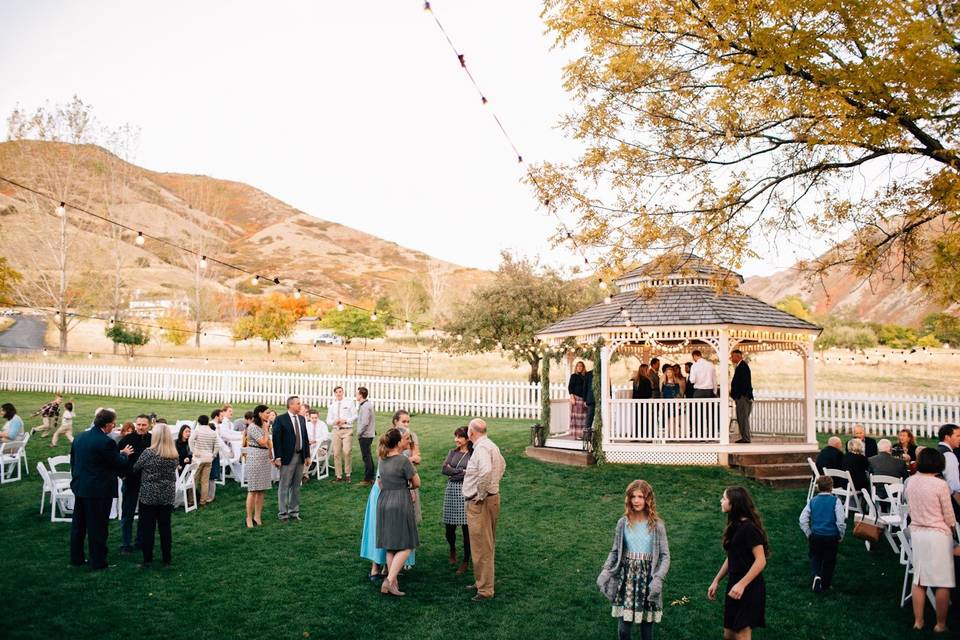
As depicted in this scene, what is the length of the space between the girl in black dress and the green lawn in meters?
1.46

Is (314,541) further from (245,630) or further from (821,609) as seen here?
(821,609)

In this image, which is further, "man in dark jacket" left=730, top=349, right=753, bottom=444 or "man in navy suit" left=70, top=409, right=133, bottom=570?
"man in dark jacket" left=730, top=349, right=753, bottom=444

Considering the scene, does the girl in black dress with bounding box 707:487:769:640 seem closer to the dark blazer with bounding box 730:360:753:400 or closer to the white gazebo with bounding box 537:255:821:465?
the white gazebo with bounding box 537:255:821:465

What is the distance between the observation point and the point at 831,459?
10.1 metres

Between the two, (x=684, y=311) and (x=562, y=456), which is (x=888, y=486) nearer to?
(x=684, y=311)

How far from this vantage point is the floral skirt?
205 inches

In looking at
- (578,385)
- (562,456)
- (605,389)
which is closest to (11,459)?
(562,456)

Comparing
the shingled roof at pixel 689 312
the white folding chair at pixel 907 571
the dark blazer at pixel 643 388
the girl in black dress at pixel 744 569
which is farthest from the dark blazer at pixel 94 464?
the dark blazer at pixel 643 388

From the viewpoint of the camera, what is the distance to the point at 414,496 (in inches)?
311

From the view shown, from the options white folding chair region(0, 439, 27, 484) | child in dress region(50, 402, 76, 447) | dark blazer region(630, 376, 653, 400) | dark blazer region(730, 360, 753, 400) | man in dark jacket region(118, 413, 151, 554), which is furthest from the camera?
child in dress region(50, 402, 76, 447)

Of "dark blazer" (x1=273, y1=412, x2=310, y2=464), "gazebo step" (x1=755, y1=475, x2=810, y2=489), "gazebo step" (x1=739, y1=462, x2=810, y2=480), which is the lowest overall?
"gazebo step" (x1=755, y1=475, x2=810, y2=489)

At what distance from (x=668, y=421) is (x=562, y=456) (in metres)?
2.45

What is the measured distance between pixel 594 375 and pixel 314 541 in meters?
7.69

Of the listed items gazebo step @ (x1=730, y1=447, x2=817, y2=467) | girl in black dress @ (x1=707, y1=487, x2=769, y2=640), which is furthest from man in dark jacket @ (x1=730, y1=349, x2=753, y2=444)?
girl in black dress @ (x1=707, y1=487, x2=769, y2=640)
